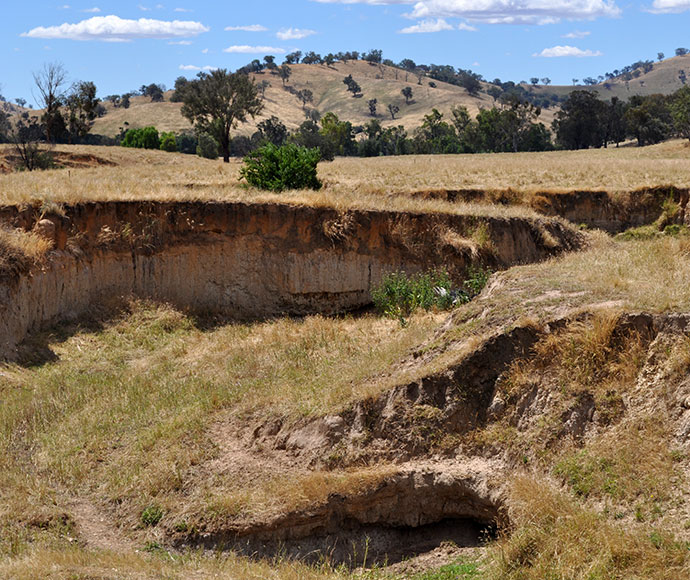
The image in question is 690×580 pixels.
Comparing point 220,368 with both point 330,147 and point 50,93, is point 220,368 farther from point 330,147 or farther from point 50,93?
point 330,147

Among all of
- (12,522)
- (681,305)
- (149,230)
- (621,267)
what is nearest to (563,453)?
(681,305)

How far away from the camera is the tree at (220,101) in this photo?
48594 millimetres

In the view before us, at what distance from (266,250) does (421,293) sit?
4.42 m

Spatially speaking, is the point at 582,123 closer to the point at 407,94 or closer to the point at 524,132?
the point at 524,132

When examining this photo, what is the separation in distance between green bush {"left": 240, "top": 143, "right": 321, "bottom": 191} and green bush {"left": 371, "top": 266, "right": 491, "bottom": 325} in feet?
19.1

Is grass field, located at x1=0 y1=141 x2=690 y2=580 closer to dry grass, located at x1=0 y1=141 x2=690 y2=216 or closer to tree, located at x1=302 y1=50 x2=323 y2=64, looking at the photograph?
dry grass, located at x1=0 y1=141 x2=690 y2=216

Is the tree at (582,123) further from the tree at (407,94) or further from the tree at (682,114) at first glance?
the tree at (407,94)

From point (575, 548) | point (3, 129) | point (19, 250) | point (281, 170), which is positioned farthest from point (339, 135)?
point (575, 548)

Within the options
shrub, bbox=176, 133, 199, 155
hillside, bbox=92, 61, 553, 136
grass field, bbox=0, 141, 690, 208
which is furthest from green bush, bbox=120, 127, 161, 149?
hillside, bbox=92, 61, 553, 136

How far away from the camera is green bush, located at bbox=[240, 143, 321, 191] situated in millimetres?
23609

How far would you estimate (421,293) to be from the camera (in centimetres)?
1778

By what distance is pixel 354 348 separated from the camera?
14.5 meters

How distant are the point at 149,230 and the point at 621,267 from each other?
11437 mm

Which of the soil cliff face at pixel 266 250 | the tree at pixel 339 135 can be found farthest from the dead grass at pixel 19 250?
the tree at pixel 339 135
